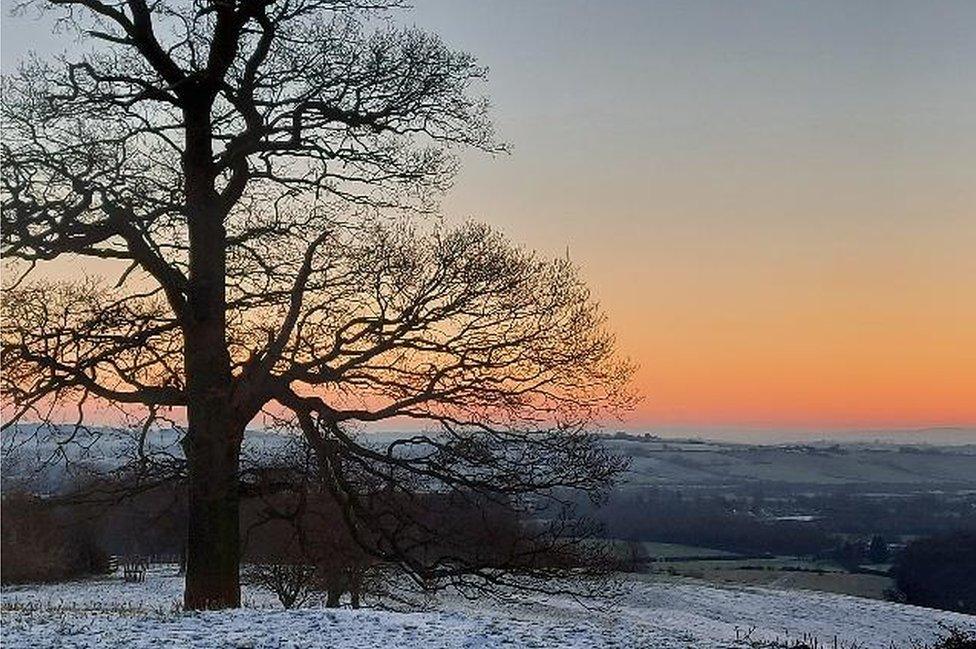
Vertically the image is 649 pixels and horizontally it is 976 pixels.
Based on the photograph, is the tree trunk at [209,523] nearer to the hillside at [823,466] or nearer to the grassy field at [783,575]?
the grassy field at [783,575]

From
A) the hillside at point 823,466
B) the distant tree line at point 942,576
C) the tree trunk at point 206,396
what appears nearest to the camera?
the tree trunk at point 206,396

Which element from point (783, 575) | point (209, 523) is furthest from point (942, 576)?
point (209, 523)

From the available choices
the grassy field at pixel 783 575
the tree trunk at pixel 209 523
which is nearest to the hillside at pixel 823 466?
the grassy field at pixel 783 575

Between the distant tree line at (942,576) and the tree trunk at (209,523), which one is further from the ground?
the tree trunk at (209,523)

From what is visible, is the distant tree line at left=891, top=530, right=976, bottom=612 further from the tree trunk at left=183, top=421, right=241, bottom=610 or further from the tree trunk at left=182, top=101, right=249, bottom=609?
the tree trunk at left=182, top=101, right=249, bottom=609

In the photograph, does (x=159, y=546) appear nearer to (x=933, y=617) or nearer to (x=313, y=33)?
(x=313, y=33)

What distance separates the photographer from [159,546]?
80.7 feet

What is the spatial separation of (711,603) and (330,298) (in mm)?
32484

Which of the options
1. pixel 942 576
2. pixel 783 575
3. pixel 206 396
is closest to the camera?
pixel 206 396

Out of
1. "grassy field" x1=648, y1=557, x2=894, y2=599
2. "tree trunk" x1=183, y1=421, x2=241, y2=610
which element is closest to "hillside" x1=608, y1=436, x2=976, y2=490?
"grassy field" x1=648, y1=557, x2=894, y2=599

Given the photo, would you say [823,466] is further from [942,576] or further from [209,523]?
[209,523]

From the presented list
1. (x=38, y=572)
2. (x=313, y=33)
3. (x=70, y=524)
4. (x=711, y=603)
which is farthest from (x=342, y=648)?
(x=711, y=603)

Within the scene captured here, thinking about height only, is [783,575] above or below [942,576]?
below

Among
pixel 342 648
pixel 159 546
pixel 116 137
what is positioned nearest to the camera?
pixel 342 648
